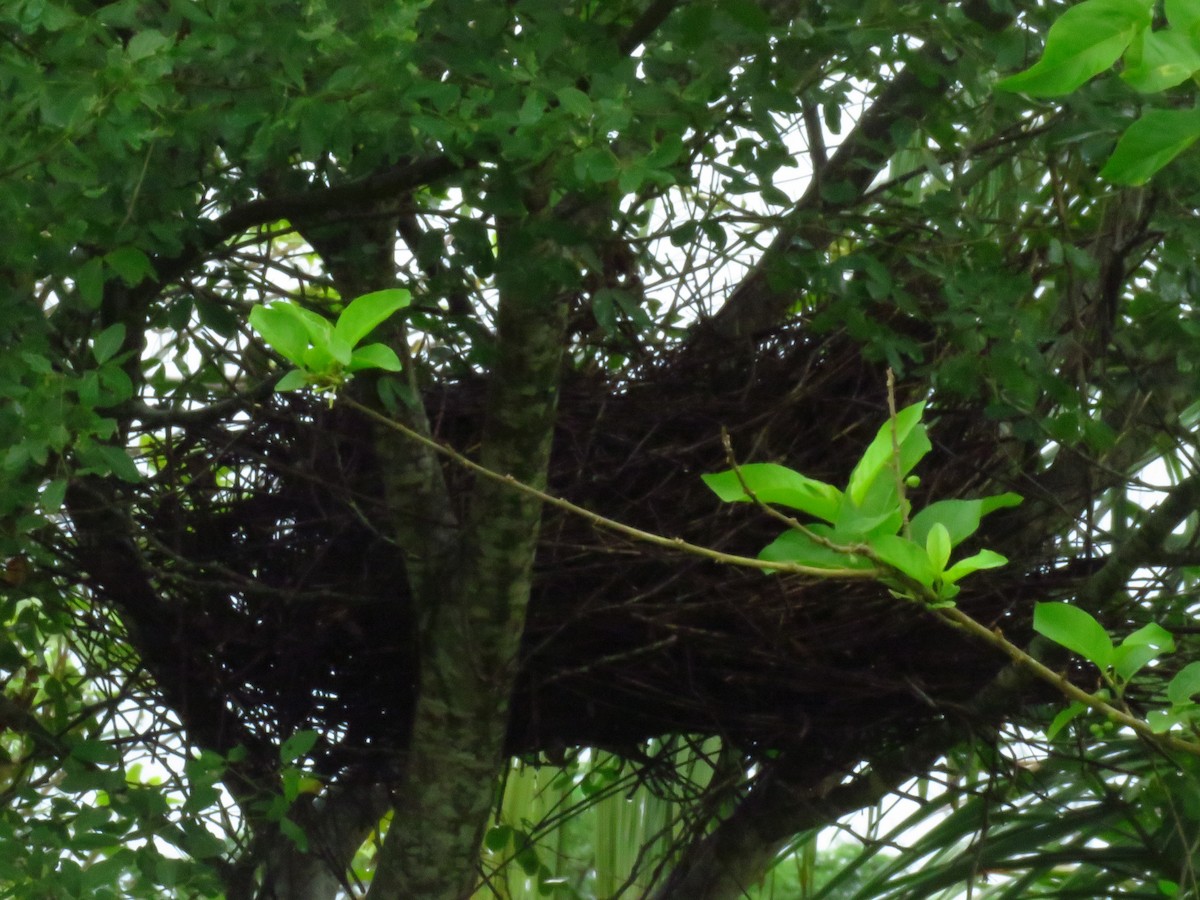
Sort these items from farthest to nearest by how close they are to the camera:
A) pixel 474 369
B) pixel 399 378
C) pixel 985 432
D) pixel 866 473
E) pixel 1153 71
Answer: pixel 474 369, pixel 985 432, pixel 399 378, pixel 866 473, pixel 1153 71

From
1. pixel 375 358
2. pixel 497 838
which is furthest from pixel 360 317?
pixel 497 838

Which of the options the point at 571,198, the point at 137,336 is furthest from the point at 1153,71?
the point at 137,336

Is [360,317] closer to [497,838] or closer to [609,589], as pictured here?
[609,589]

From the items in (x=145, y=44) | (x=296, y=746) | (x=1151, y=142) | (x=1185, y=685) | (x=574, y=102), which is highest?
(x=145, y=44)

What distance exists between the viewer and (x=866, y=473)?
1.91ft

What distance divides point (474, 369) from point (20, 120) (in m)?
0.70

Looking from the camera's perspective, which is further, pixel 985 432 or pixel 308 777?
pixel 985 432

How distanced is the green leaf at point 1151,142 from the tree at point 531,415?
44 cm

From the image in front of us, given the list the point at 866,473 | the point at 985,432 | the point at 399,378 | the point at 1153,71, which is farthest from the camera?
the point at 985,432

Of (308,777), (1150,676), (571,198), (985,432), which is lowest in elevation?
(1150,676)

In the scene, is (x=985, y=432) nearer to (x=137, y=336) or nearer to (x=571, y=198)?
(x=571, y=198)

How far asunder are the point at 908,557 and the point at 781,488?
6 centimetres

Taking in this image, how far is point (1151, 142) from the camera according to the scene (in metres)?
0.49

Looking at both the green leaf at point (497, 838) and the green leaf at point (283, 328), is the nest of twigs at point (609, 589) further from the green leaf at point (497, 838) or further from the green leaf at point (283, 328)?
the green leaf at point (283, 328)
